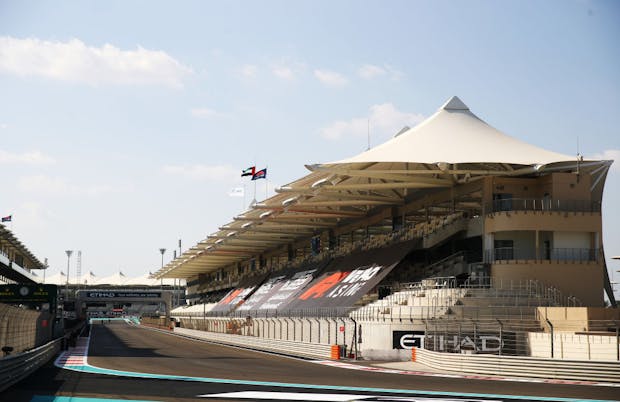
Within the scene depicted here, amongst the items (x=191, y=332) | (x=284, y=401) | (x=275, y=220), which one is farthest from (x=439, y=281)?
(x=191, y=332)

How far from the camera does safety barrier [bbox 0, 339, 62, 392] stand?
20812mm

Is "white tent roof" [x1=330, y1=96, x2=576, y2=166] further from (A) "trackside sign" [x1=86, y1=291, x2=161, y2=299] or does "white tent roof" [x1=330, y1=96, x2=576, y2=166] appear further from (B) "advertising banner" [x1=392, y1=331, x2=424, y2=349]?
(A) "trackside sign" [x1=86, y1=291, x2=161, y2=299]

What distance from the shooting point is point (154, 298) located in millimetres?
147750

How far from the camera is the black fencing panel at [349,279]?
49062mm

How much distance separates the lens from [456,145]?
44.7 metres

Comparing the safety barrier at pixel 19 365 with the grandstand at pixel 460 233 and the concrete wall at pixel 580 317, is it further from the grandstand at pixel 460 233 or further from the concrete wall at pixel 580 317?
the concrete wall at pixel 580 317

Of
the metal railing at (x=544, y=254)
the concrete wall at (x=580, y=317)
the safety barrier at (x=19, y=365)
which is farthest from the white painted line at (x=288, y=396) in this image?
the metal railing at (x=544, y=254)

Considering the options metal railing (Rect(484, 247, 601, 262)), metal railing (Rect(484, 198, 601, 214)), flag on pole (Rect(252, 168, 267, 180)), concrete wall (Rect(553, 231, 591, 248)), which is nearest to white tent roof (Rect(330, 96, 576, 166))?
metal railing (Rect(484, 198, 601, 214))

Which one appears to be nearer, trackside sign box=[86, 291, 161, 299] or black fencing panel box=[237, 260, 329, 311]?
black fencing panel box=[237, 260, 329, 311]

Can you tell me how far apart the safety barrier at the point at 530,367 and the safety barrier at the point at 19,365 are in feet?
44.7

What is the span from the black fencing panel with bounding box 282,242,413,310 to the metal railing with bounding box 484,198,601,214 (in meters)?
6.78

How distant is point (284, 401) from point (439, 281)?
93.6 ft

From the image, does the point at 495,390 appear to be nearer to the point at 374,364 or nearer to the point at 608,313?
the point at 374,364

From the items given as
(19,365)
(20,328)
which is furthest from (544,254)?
(19,365)
